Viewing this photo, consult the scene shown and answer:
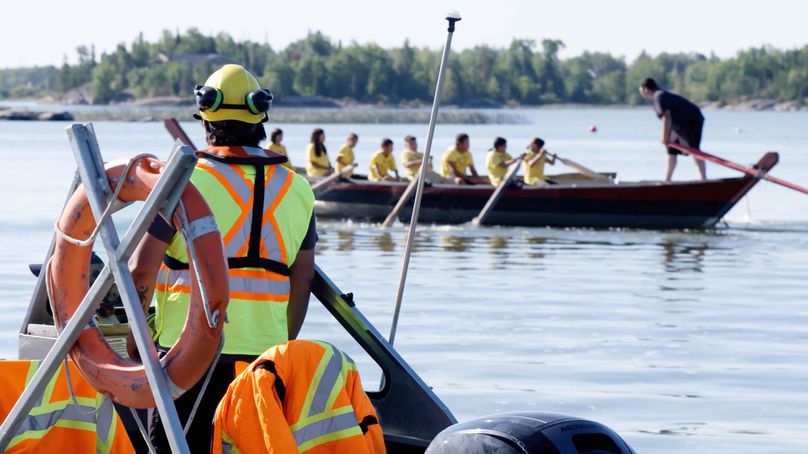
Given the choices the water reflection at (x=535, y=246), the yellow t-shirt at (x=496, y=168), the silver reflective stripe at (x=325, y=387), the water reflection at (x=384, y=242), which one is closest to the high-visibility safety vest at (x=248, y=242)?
the silver reflective stripe at (x=325, y=387)

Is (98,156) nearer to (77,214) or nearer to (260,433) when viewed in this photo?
(77,214)

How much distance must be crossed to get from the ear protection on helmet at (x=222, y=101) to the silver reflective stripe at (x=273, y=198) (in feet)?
0.60

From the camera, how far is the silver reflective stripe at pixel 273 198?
4578 millimetres

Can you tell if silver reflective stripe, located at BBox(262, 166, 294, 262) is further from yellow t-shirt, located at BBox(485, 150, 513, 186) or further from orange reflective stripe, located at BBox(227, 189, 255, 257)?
yellow t-shirt, located at BBox(485, 150, 513, 186)

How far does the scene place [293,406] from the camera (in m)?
4.45

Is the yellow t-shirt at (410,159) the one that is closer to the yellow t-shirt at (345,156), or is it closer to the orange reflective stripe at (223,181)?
the yellow t-shirt at (345,156)

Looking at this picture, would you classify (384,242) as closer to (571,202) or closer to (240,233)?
(571,202)

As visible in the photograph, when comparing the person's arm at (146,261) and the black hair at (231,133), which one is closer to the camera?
the person's arm at (146,261)

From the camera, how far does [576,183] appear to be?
79.2ft

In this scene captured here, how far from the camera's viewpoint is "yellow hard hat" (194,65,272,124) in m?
4.58

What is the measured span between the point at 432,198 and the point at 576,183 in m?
2.20

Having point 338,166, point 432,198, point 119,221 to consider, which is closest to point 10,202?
point 338,166

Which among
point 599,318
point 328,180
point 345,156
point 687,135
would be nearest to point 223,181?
point 599,318

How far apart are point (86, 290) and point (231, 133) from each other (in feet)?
2.13
